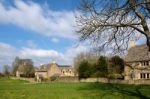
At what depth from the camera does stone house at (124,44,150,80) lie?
6256 cm

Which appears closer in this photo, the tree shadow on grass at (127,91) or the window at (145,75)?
the tree shadow on grass at (127,91)

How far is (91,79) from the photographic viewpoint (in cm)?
6894

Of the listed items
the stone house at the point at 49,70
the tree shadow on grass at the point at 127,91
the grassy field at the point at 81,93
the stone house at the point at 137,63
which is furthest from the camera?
the stone house at the point at 49,70

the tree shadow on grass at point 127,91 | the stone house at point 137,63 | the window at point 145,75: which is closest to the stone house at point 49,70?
the stone house at point 137,63

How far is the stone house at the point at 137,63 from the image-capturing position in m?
62.6

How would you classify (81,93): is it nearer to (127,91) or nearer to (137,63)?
(127,91)

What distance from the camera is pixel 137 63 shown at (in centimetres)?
6444

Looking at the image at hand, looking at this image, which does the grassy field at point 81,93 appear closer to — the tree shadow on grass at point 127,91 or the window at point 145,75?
the tree shadow on grass at point 127,91

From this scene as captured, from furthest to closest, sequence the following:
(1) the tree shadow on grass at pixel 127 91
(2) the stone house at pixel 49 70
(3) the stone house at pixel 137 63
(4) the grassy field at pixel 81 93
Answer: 1. (2) the stone house at pixel 49 70
2. (3) the stone house at pixel 137 63
3. (1) the tree shadow on grass at pixel 127 91
4. (4) the grassy field at pixel 81 93

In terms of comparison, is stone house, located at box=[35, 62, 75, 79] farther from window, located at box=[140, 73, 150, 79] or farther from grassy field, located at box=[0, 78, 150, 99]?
grassy field, located at box=[0, 78, 150, 99]

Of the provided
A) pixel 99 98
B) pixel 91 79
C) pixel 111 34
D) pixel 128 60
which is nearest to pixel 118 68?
pixel 128 60

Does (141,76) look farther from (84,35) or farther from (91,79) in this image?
(84,35)

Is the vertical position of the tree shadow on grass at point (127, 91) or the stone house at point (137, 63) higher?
the stone house at point (137, 63)

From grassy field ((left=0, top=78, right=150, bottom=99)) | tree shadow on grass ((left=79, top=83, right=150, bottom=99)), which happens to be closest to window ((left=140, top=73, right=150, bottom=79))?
tree shadow on grass ((left=79, top=83, right=150, bottom=99))
